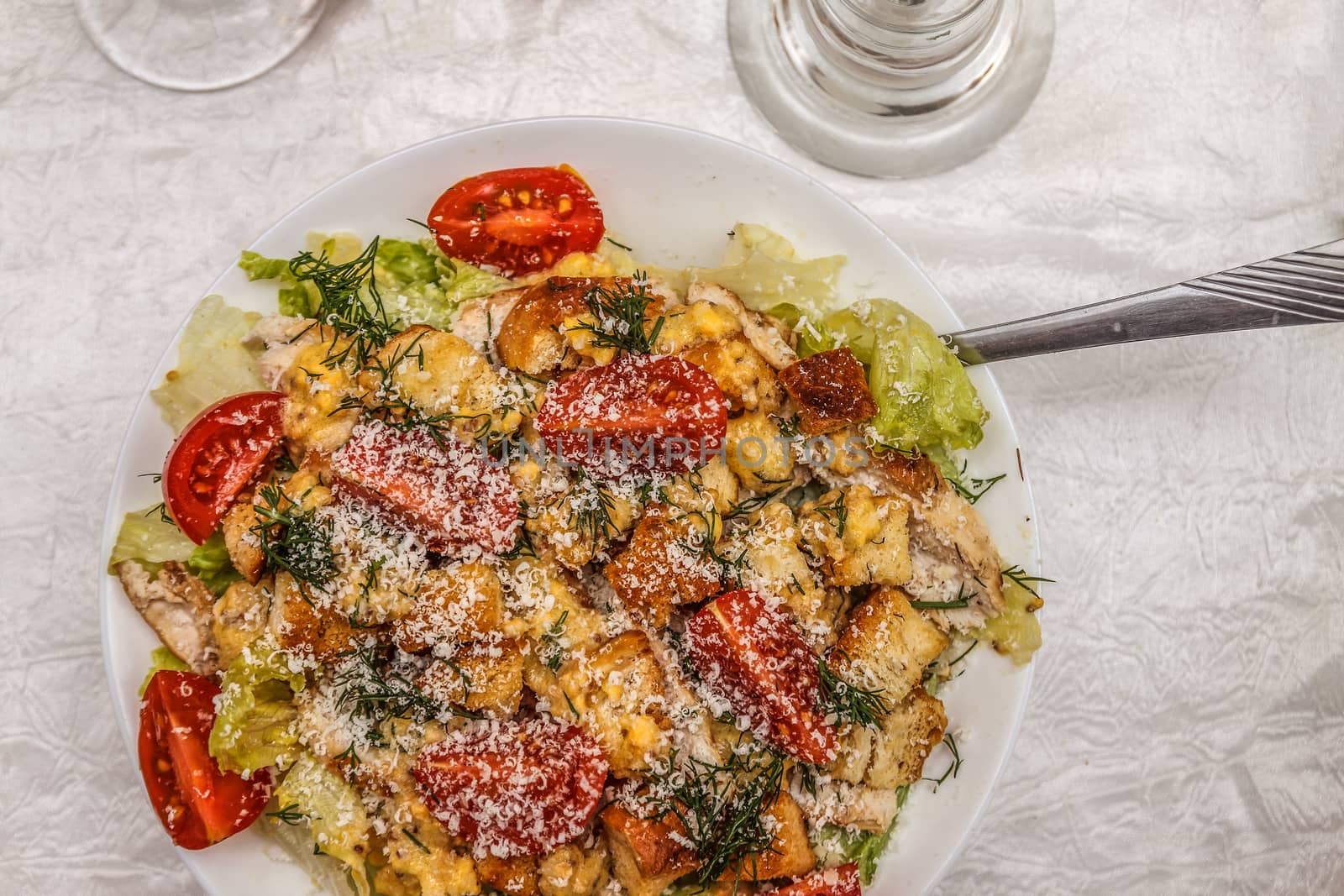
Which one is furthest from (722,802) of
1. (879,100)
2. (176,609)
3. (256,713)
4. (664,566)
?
(879,100)

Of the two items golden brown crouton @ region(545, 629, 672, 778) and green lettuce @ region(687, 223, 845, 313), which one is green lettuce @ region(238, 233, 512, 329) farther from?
golden brown crouton @ region(545, 629, 672, 778)

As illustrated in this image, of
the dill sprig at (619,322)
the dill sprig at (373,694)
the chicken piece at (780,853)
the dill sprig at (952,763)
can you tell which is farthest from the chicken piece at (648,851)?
the dill sprig at (619,322)

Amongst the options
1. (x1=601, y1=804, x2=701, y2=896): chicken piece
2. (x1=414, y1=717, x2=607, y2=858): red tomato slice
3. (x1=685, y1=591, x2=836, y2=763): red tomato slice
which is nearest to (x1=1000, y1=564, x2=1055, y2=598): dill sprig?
(x1=685, y1=591, x2=836, y2=763): red tomato slice

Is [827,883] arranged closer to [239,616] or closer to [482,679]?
[482,679]

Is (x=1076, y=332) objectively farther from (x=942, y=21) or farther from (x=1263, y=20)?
(x=1263, y=20)

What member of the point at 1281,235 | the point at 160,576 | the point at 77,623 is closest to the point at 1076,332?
the point at 1281,235

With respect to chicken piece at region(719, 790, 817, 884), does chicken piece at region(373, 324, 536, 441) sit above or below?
above

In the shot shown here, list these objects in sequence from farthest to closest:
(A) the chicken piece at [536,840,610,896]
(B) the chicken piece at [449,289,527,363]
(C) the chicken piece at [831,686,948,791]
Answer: (B) the chicken piece at [449,289,527,363]
(C) the chicken piece at [831,686,948,791]
(A) the chicken piece at [536,840,610,896]
